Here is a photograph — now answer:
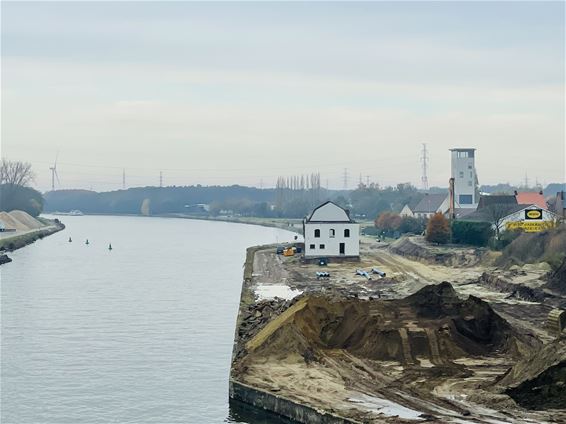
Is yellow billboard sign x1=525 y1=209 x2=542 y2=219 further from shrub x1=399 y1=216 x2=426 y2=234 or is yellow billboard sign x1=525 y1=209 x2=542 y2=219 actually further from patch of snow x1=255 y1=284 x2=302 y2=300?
patch of snow x1=255 y1=284 x2=302 y2=300

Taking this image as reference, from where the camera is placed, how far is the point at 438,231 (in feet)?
219

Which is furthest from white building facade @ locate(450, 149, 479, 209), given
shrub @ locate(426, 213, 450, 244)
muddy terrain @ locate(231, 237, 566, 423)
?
muddy terrain @ locate(231, 237, 566, 423)

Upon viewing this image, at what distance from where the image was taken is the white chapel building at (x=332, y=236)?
2346 inches

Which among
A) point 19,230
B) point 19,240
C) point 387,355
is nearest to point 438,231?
point 387,355

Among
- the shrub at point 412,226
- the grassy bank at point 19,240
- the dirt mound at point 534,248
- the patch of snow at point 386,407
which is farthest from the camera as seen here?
the grassy bank at point 19,240

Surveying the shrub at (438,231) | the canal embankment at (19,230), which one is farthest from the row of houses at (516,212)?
the canal embankment at (19,230)

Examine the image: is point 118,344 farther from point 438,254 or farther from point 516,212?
point 516,212

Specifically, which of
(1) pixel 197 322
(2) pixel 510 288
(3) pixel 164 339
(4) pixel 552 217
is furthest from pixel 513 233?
(3) pixel 164 339

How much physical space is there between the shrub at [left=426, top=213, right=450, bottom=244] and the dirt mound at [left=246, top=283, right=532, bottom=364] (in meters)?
35.2

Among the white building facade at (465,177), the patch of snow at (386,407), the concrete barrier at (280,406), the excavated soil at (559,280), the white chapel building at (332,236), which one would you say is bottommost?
the concrete barrier at (280,406)

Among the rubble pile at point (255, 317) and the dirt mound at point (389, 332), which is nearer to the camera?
the dirt mound at point (389, 332)

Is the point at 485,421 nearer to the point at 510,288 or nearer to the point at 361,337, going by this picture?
the point at 361,337

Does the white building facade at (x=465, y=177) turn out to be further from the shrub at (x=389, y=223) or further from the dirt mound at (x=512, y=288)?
the dirt mound at (x=512, y=288)

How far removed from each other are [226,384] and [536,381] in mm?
8867
